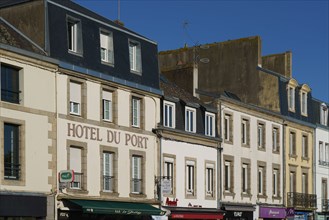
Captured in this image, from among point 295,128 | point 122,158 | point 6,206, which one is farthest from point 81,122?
point 295,128

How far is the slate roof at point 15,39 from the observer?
2684cm

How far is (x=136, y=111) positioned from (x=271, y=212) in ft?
46.6

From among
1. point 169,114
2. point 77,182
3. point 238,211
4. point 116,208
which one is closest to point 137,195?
point 116,208

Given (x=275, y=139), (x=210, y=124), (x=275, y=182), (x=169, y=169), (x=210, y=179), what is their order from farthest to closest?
1. (x=275, y=139)
2. (x=275, y=182)
3. (x=210, y=124)
4. (x=210, y=179)
5. (x=169, y=169)

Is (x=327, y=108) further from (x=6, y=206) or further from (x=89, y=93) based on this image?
(x=6, y=206)

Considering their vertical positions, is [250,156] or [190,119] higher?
[190,119]

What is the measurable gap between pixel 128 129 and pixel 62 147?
4.57m

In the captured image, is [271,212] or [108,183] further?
[271,212]

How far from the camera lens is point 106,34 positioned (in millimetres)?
31578

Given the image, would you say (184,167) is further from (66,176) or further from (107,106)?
(66,176)

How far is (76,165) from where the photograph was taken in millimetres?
29422

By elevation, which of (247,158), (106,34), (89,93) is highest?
(106,34)

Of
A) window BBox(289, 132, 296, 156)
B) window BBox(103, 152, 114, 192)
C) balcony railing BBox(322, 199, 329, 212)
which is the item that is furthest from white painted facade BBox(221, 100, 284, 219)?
window BBox(103, 152, 114, 192)

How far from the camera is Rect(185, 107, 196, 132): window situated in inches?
1446
